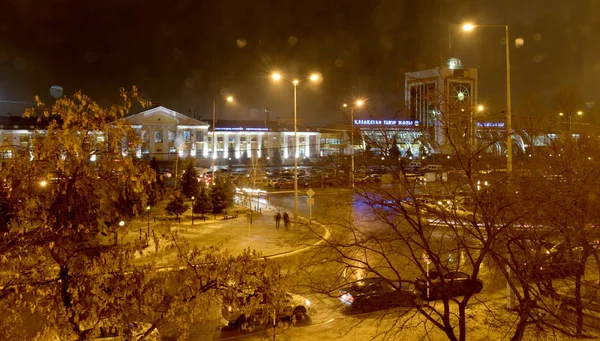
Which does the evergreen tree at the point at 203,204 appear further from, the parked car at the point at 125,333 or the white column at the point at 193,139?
the white column at the point at 193,139

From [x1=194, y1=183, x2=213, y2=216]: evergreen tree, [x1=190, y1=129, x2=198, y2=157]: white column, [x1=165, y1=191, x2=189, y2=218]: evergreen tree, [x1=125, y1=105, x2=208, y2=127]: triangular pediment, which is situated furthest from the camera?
[x1=190, y1=129, x2=198, y2=157]: white column

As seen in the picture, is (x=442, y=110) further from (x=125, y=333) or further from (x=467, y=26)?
(x=125, y=333)

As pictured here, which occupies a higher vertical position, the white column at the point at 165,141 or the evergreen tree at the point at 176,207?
the white column at the point at 165,141

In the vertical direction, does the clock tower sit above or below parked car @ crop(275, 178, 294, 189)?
above

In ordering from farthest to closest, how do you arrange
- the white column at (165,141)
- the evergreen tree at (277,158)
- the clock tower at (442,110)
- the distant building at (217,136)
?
1. the evergreen tree at (277,158)
2. the white column at (165,141)
3. the distant building at (217,136)
4. the clock tower at (442,110)

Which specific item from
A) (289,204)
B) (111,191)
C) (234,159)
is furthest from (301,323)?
(234,159)

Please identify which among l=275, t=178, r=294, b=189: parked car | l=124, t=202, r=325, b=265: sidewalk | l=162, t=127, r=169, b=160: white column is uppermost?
l=162, t=127, r=169, b=160: white column

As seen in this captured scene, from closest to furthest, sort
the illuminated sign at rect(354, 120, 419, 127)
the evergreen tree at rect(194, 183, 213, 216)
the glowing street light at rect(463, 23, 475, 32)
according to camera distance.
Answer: the illuminated sign at rect(354, 120, 419, 127)
the glowing street light at rect(463, 23, 475, 32)
the evergreen tree at rect(194, 183, 213, 216)

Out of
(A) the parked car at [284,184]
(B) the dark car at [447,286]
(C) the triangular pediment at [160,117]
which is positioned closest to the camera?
(B) the dark car at [447,286]

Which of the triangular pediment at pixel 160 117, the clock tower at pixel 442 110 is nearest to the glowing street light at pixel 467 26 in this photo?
the clock tower at pixel 442 110

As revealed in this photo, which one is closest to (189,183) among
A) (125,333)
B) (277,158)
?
(125,333)

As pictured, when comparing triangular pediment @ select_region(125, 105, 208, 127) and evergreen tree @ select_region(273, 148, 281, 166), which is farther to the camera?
evergreen tree @ select_region(273, 148, 281, 166)

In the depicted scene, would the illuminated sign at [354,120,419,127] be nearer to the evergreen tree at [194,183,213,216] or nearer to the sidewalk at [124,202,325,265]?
the sidewalk at [124,202,325,265]

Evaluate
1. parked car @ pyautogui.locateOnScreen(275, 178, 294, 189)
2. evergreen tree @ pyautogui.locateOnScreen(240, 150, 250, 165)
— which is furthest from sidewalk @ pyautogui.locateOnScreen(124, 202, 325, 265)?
evergreen tree @ pyautogui.locateOnScreen(240, 150, 250, 165)
